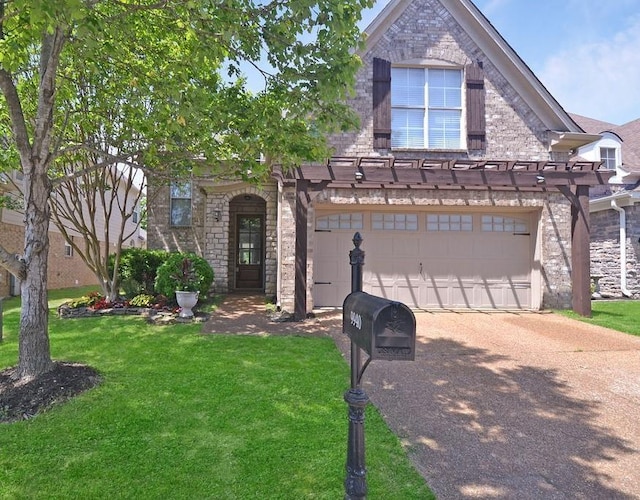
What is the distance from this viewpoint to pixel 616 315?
9.35 meters

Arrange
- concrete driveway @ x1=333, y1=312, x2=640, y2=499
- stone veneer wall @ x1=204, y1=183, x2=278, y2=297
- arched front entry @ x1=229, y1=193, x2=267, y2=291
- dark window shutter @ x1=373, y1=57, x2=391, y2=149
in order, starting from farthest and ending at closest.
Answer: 1. arched front entry @ x1=229, y1=193, x2=267, y2=291
2. stone veneer wall @ x1=204, y1=183, x2=278, y2=297
3. dark window shutter @ x1=373, y1=57, x2=391, y2=149
4. concrete driveway @ x1=333, y1=312, x2=640, y2=499

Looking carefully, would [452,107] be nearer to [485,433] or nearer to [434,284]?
[434,284]

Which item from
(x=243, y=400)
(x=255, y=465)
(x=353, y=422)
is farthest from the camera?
(x=243, y=400)

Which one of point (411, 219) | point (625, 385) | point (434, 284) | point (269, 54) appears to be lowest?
point (625, 385)

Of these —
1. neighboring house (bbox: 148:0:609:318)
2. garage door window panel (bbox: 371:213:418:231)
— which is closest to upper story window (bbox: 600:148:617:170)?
neighboring house (bbox: 148:0:609:318)

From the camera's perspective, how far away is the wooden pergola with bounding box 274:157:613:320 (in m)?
8.66

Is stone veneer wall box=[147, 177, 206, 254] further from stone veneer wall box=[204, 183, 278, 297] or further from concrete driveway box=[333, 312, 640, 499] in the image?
concrete driveway box=[333, 312, 640, 499]

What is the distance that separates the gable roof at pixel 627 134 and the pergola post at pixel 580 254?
17.9 ft

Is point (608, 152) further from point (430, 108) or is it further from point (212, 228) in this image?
point (212, 228)

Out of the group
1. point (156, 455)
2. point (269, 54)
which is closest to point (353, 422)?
point (156, 455)

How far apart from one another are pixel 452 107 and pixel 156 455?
9.65 metres

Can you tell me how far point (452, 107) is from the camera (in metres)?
9.81

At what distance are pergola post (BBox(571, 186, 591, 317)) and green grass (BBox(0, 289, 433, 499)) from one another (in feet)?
22.2

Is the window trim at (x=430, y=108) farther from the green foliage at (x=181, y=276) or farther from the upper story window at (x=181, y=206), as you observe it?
the upper story window at (x=181, y=206)
